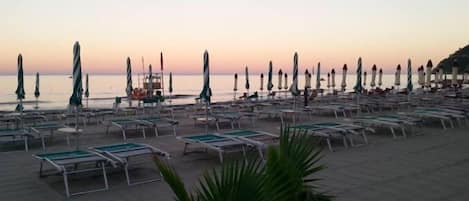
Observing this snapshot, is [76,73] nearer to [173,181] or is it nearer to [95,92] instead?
[173,181]

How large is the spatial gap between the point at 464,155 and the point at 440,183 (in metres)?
2.20

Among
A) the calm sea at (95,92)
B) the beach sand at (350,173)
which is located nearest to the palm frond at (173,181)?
the beach sand at (350,173)

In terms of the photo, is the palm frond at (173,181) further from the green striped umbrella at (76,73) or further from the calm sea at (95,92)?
the calm sea at (95,92)

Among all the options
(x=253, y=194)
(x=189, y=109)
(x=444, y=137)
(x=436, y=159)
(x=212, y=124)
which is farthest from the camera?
(x=189, y=109)

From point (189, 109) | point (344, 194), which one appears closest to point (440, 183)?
point (344, 194)

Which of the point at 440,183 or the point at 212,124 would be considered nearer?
the point at 440,183

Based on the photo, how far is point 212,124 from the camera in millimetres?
10953

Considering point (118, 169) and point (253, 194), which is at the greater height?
point (253, 194)

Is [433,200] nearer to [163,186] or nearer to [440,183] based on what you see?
[440,183]

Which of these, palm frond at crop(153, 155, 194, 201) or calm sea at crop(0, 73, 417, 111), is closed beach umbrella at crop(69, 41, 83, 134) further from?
calm sea at crop(0, 73, 417, 111)

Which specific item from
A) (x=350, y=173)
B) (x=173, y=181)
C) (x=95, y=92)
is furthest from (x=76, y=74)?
(x=95, y=92)

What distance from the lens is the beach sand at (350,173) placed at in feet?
15.0

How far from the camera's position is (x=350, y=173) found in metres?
5.53

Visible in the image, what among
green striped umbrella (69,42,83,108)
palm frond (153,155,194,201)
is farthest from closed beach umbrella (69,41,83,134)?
palm frond (153,155,194,201)
